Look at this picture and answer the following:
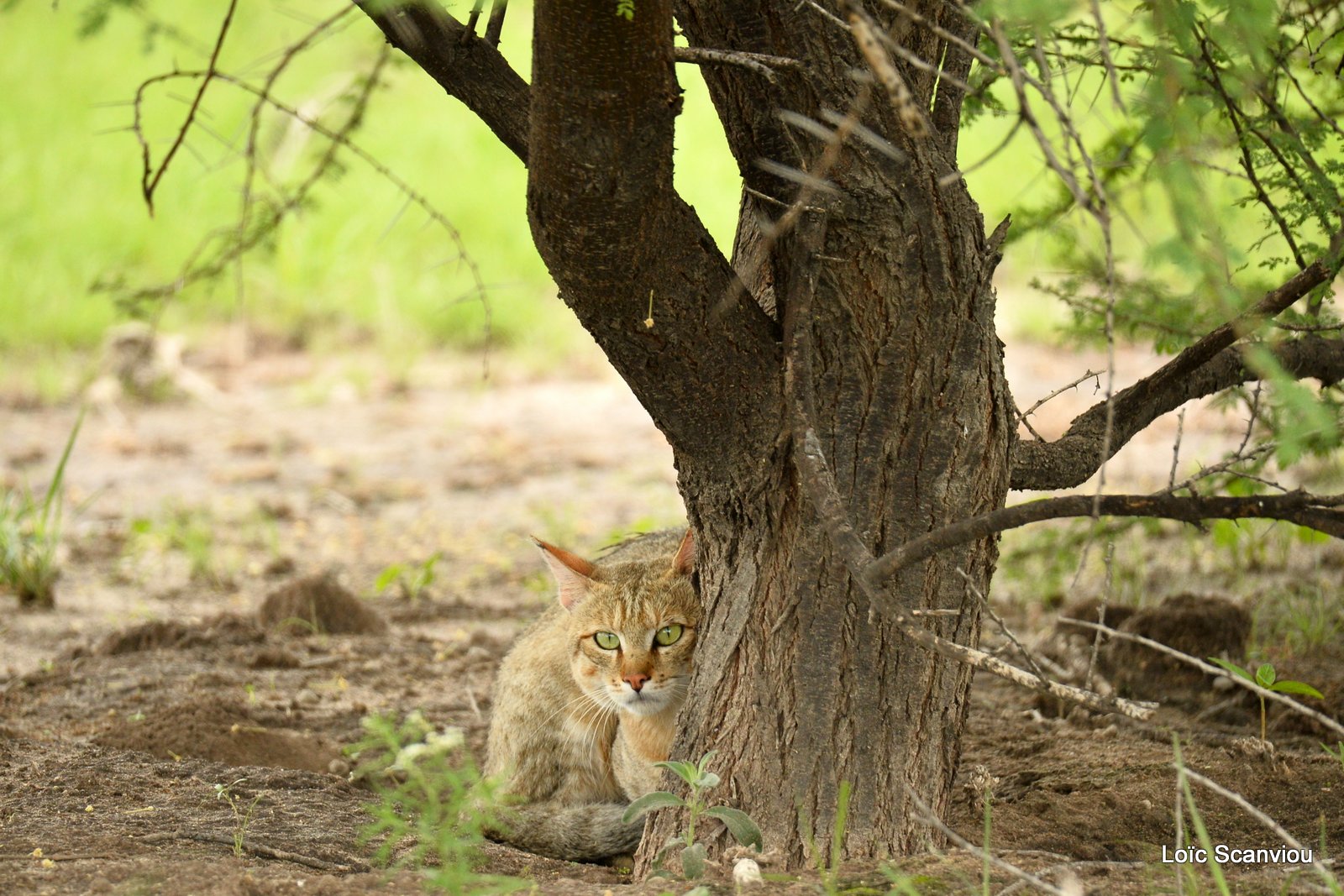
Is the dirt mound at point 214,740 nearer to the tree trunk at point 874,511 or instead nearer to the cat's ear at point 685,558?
the cat's ear at point 685,558

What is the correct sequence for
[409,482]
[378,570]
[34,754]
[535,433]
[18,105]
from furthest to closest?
[18,105], [535,433], [409,482], [378,570], [34,754]

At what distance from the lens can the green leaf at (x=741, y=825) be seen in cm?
233

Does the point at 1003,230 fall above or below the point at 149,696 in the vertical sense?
above

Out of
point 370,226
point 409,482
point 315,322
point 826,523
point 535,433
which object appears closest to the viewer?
point 826,523

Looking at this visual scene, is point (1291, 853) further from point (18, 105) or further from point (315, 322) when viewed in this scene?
point (18, 105)

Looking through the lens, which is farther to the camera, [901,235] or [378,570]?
[378,570]

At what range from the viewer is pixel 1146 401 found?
8.82ft

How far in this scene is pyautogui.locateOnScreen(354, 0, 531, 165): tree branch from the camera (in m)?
2.43

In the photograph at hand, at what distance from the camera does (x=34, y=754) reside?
334 centimetres

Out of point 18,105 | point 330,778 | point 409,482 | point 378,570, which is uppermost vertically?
point 18,105

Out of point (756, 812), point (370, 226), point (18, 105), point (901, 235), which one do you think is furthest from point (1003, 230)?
point (18, 105)

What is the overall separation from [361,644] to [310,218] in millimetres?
5680

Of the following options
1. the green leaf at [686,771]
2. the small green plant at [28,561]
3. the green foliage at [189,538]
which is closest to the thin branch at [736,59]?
the green leaf at [686,771]

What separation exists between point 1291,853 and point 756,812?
106 centimetres
